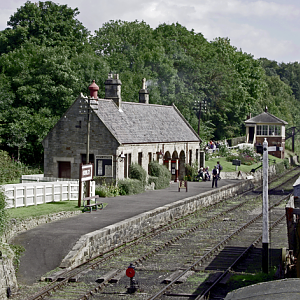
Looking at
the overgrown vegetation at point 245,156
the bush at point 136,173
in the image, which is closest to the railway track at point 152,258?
the bush at point 136,173

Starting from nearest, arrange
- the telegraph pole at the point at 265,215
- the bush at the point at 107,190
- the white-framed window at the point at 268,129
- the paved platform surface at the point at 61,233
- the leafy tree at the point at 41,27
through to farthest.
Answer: the paved platform surface at the point at 61,233
the telegraph pole at the point at 265,215
the bush at the point at 107,190
the leafy tree at the point at 41,27
the white-framed window at the point at 268,129

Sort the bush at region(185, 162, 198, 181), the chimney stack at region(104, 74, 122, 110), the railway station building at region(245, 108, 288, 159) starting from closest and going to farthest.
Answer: the chimney stack at region(104, 74, 122, 110)
the bush at region(185, 162, 198, 181)
the railway station building at region(245, 108, 288, 159)

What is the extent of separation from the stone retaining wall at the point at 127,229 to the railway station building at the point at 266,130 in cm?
4197

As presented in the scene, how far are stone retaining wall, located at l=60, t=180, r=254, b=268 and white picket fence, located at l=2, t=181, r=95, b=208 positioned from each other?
4282 millimetres

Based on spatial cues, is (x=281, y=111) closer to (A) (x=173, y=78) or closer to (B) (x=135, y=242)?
(A) (x=173, y=78)

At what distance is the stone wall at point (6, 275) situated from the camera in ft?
43.6

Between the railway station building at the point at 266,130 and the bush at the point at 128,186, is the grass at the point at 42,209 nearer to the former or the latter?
the bush at the point at 128,186

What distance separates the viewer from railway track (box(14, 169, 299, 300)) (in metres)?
14.1

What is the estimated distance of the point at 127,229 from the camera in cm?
2081

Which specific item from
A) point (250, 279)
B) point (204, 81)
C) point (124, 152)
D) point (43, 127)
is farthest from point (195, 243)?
point (204, 81)

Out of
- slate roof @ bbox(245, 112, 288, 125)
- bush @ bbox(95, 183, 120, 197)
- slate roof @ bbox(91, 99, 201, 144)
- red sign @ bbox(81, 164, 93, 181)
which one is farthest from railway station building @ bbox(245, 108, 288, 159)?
red sign @ bbox(81, 164, 93, 181)

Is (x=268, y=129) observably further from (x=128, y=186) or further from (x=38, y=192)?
(x=38, y=192)

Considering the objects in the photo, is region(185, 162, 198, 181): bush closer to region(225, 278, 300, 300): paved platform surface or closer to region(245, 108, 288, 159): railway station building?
region(245, 108, 288, 159): railway station building

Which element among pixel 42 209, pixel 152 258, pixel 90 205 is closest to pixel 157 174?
pixel 90 205
